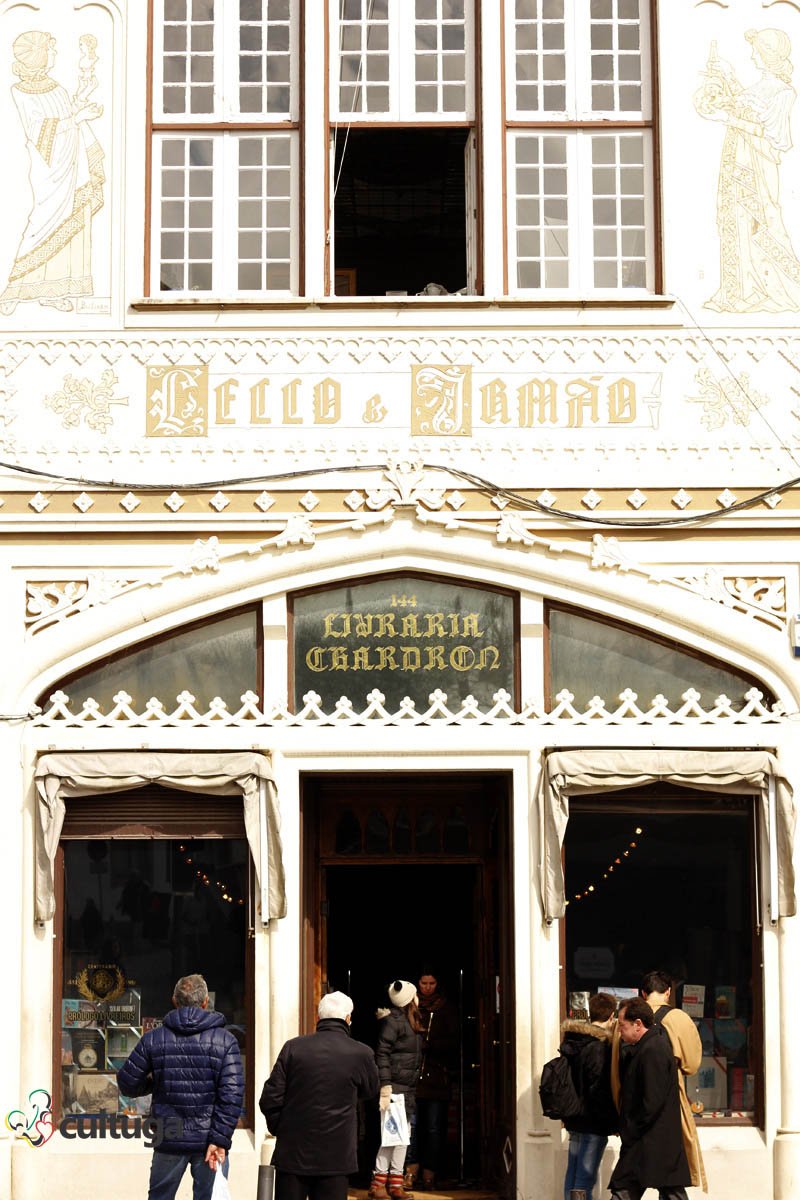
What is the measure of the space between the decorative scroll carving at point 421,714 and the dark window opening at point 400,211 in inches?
146

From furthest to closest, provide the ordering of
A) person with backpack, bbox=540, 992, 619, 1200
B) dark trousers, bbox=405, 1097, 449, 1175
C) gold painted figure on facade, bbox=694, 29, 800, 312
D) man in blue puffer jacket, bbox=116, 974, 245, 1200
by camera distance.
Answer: dark trousers, bbox=405, 1097, 449, 1175
gold painted figure on facade, bbox=694, 29, 800, 312
person with backpack, bbox=540, 992, 619, 1200
man in blue puffer jacket, bbox=116, 974, 245, 1200

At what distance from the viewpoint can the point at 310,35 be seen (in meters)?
14.8

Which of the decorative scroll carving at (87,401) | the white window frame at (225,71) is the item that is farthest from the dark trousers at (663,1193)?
the white window frame at (225,71)

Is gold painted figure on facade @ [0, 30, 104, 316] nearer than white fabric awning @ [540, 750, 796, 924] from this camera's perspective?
No

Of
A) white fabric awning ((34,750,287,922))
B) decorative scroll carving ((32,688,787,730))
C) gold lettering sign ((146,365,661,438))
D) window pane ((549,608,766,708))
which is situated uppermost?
gold lettering sign ((146,365,661,438))

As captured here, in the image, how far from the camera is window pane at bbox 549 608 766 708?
14172mm

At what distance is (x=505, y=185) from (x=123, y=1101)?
7.37 m

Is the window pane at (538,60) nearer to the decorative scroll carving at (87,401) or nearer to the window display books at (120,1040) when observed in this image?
the decorative scroll carving at (87,401)

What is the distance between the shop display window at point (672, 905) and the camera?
13992mm

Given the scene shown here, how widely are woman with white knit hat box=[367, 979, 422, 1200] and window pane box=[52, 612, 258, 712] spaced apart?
2.53 metres

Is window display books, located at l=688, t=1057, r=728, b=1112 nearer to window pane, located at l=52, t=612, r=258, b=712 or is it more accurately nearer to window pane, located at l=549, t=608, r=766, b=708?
window pane, located at l=549, t=608, r=766, b=708

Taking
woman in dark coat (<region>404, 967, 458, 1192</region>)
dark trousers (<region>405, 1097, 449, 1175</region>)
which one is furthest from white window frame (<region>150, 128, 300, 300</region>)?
dark trousers (<region>405, 1097, 449, 1175</region>)

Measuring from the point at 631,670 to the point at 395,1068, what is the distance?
3392mm

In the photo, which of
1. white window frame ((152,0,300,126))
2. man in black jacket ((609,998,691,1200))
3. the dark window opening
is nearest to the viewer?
man in black jacket ((609,998,691,1200))
